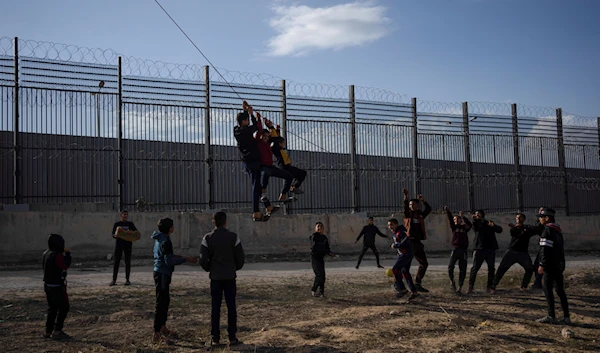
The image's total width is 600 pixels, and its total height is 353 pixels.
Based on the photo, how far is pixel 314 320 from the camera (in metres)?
9.33

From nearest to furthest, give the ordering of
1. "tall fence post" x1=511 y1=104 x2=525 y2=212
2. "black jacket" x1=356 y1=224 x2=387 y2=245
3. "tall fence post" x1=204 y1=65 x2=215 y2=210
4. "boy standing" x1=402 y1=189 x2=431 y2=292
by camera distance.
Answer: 1. "boy standing" x1=402 y1=189 x2=431 y2=292
2. "black jacket" x1=356 y1=224 x2=387 y2=245
3. "tall fence post" x1=204 y1=65 x2=215 y2=210
4. "tall fence post" x1=511 y1=104 x2=525 y2=212

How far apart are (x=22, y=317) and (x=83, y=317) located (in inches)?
40.7

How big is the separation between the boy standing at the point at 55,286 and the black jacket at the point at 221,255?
219cm

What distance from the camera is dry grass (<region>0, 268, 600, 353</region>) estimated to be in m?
7.96

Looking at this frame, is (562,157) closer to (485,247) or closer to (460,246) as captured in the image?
(485,247)

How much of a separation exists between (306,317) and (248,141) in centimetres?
314

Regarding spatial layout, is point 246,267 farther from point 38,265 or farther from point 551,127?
point 551,127

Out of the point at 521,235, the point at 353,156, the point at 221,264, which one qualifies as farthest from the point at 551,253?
the point at 353,156

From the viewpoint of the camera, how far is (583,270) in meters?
15.5

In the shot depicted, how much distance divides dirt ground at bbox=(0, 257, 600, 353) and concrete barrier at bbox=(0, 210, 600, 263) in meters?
1.72

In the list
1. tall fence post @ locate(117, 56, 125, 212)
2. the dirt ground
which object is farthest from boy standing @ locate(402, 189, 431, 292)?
tall fence post @ locate(117, 56, 125, 212)

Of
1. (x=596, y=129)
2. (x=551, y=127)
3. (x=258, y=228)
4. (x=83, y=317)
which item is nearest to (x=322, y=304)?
(x=83, y=317)

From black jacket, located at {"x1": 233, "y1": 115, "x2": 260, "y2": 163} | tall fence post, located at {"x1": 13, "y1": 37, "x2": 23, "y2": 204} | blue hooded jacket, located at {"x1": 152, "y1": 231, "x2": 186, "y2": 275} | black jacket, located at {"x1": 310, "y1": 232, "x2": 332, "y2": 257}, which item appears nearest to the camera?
blue hooded jacket, located at {"x1": 152, "y1": 231, "x2": 186, "y2": 275}

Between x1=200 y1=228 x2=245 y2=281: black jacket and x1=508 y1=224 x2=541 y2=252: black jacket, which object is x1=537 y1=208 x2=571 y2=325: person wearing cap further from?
x1=200 y1=228 x2=245 y2=281: black jacket
